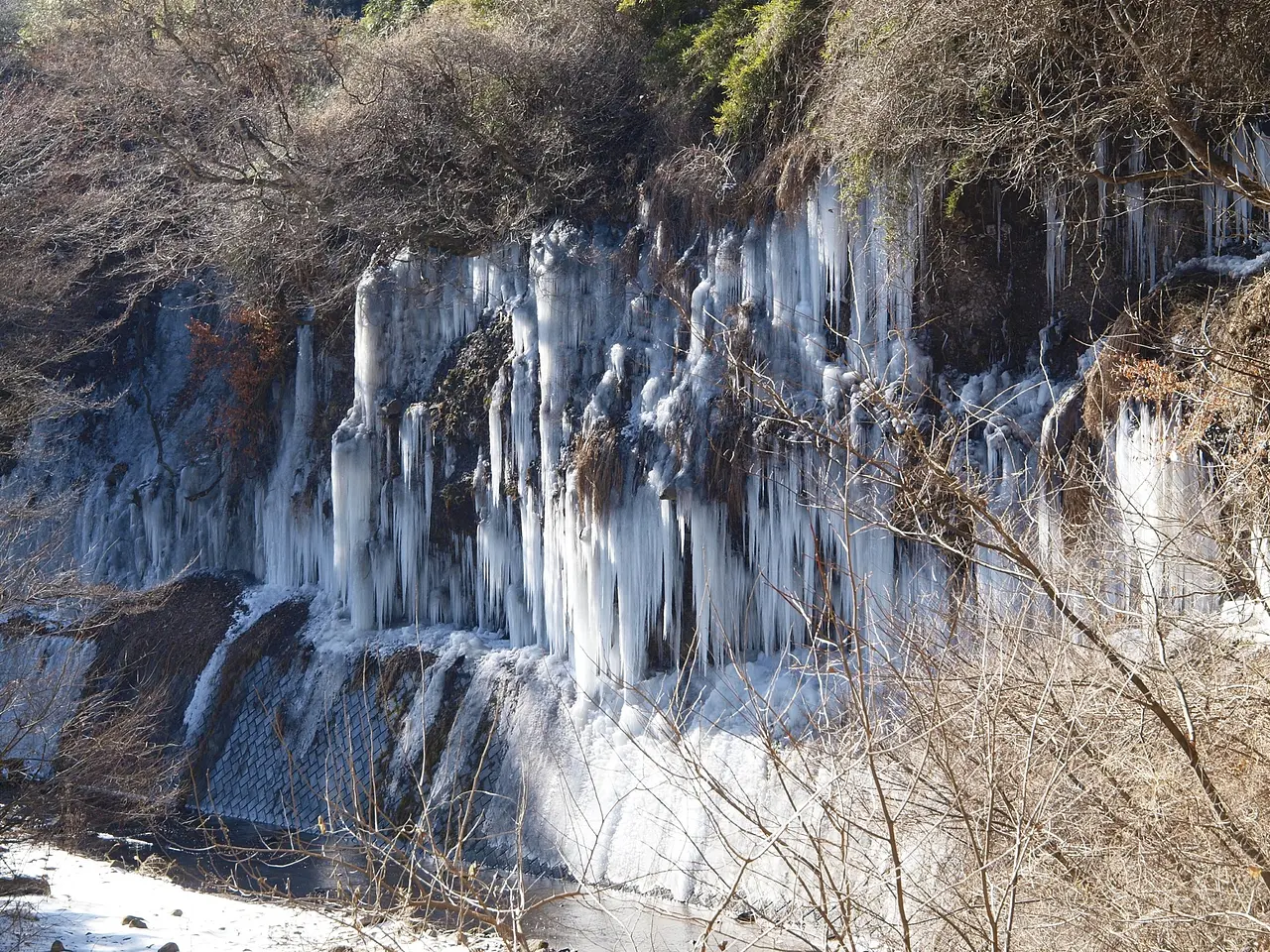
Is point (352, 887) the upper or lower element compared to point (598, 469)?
lower

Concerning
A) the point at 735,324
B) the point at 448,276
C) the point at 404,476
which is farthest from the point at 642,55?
the point at 404,476

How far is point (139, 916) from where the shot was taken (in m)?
10.5

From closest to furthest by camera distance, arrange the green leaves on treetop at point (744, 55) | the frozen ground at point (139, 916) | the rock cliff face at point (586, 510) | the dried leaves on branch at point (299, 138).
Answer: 1. the frozen ground at point (139, 916)
2. the rock cliff face at point (586, 510)
3. the green leaves on treetop at point (744, 55)
4. the dried leaves on branch at point (299, 138)

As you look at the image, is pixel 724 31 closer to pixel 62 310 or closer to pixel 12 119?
pixel 12 119

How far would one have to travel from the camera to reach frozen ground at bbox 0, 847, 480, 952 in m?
9.56

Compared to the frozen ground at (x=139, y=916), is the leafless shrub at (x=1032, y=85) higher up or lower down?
higher up

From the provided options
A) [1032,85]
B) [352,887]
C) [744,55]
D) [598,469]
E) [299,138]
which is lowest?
[352,887]

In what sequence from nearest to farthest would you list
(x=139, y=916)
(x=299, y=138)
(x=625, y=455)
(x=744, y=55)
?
(x=139, y=916) → (x=625, y=455) → (x=744, y=55) → (x=299, y=138)

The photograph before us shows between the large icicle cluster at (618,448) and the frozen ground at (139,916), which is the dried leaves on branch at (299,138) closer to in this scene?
the large icicle cluster at (618,448)

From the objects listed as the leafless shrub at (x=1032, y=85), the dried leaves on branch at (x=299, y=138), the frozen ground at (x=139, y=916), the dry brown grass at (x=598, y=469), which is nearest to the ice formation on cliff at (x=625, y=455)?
the dry brown grass at (x=598, y=469)

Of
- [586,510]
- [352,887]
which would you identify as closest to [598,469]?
[586,510]

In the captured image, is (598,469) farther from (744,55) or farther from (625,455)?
(744,55)

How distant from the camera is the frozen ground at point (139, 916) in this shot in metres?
9.56

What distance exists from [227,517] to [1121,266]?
14.1m
